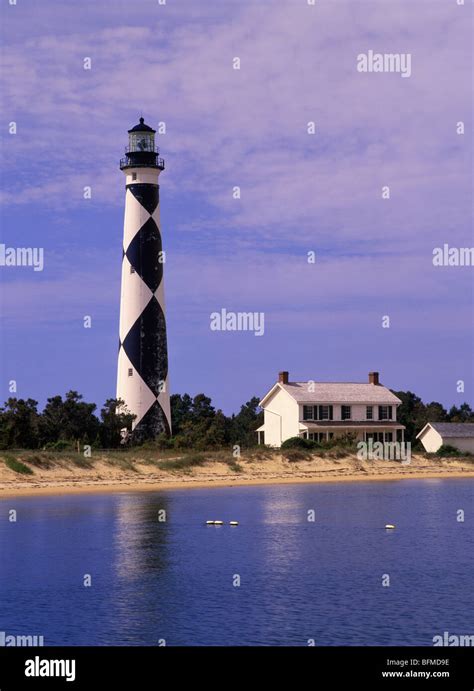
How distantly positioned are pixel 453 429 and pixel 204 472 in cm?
2325

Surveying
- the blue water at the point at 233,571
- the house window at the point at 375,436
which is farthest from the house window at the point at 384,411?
the blue water at the point at 233,571

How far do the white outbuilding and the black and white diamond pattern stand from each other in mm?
22125

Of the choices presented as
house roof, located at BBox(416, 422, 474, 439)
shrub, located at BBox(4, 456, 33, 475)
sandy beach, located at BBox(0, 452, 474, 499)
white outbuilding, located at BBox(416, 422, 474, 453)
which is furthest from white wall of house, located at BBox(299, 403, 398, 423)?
shrub, located at BBox(4, 456, 33, 475)

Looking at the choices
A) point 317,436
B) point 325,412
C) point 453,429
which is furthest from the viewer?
point 453,429

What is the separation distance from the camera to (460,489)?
6197cm

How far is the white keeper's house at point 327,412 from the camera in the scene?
246 feet

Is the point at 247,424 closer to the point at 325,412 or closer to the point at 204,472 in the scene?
the point at 325,412

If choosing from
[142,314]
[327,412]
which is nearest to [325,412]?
[327,412]

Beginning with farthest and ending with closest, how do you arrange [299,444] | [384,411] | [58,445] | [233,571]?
[384,411] → [299,444] → [58,445] → [233,571]

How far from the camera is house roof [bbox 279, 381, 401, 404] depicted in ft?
249

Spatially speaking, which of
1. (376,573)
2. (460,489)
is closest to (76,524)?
(376,573)

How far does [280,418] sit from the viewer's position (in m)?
76.8

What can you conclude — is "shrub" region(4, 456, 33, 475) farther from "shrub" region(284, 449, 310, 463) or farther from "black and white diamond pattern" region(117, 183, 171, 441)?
"shrub" region(284, 449, 310, 463)
